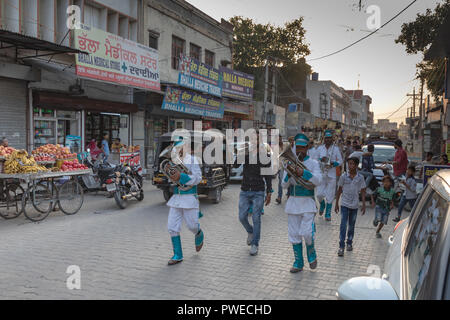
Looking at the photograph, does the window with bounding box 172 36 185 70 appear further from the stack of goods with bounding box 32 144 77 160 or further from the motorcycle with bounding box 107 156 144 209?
the stack of goods with bounding box 32 144 77 160

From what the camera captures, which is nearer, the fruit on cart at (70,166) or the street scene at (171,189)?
the street scene at (171,189)

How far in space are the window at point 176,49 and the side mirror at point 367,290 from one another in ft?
66.1

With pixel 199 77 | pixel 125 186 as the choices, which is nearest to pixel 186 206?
pixel 125 186

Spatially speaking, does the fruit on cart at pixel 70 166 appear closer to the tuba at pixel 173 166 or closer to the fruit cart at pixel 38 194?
the fruit cart at pixel 38 194

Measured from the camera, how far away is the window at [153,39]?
19.1 meters

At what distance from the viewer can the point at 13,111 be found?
40.8 ft

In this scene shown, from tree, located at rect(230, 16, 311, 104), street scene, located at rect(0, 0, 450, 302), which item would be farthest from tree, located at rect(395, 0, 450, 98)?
tree, located at rect(230, 16, 311, 104)

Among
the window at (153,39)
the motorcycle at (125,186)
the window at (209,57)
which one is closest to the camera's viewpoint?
the motorcycle at (125,186)

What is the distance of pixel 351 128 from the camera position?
88.6 m

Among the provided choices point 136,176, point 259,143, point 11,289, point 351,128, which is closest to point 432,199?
point 259,143

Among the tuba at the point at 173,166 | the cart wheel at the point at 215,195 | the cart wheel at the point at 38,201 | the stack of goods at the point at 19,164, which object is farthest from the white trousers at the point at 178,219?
the cart wheel at the point at 215,195

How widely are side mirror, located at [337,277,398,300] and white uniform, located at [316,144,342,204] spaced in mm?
7503

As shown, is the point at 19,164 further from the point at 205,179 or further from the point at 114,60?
the point at 114,60
